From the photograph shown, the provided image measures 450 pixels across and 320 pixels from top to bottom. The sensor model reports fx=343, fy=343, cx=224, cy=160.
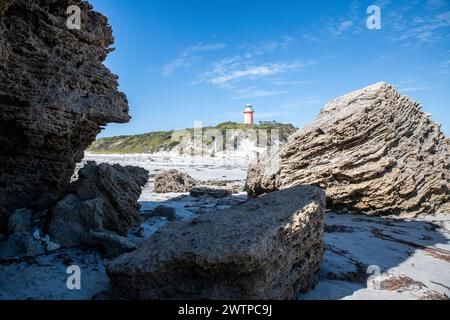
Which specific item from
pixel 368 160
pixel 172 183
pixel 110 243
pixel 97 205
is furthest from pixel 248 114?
pixel 110 243

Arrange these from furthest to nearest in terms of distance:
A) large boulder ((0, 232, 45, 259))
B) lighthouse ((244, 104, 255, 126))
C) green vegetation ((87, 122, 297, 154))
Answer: lighthouse ((244, 104, 255, 126)) < green vegetation ((87, 122, 297, 154)) < large boulder ((0, 232, 45, 259))

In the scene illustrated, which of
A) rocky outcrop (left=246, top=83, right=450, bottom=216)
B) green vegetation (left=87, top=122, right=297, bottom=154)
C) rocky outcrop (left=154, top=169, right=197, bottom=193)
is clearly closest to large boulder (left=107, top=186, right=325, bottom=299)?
rocky outcrop (left=246, top=83, right=450, bottom=216)

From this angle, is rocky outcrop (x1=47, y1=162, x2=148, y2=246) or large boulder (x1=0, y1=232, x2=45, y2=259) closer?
large boulder (x1=0, y1=232, x2=45, y2=259)

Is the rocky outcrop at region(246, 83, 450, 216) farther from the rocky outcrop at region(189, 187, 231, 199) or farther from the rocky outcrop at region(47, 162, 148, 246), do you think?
the rocky outcrop at region(47, 162, 148, 246)

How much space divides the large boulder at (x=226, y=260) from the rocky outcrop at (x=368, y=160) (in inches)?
237

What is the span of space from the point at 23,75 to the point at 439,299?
7.51 m

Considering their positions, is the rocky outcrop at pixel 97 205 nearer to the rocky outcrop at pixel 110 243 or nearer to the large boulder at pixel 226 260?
the rocky outcrop at pixel 110 243

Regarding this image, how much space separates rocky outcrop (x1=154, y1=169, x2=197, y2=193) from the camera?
14.8m

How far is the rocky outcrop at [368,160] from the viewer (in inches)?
407

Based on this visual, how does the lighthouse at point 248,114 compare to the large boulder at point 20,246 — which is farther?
the lighthouse at point 248,114

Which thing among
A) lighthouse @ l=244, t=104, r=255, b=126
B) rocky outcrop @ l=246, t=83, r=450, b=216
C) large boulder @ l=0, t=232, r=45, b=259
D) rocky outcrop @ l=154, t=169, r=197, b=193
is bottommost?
large boulder @ l=0, t=232, r=45, b=259

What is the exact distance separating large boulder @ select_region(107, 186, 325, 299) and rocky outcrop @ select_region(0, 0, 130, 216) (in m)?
3.53

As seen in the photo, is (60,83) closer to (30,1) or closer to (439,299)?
(30,1)

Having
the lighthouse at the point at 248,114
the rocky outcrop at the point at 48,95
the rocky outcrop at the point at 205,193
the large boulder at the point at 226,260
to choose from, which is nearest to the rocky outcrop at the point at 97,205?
the rocky outcrop at the point at 48,95
